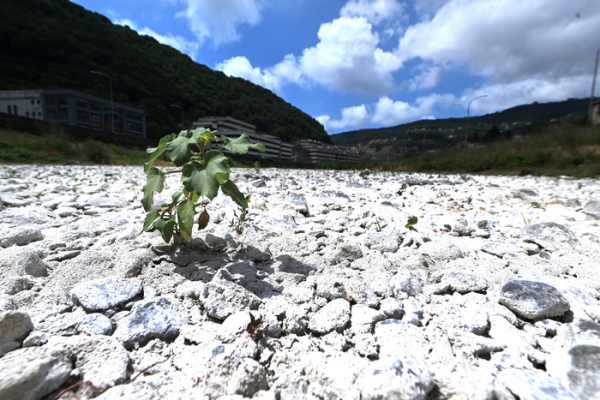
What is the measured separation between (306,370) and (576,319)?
3.38 feet

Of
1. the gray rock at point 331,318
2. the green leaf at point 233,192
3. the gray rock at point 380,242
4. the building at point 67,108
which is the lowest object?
the gray rock at point 331,318

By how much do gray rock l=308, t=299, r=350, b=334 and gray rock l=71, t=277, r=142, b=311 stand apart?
0.74 meters

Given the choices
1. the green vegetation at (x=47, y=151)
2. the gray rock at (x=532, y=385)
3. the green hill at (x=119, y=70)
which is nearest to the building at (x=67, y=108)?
the green hill at (x=119, y=70)

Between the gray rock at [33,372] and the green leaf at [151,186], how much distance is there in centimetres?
68

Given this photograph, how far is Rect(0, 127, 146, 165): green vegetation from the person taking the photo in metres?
8.77

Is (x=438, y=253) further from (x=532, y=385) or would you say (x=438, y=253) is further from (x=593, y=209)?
(x=593, y=209)

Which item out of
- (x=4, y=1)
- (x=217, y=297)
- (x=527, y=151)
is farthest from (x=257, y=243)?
(x=4, y=1)

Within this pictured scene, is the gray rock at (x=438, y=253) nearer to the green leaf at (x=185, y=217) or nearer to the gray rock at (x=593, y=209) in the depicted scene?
the green leaf at (x=185, y=217)

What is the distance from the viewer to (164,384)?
2.59ft

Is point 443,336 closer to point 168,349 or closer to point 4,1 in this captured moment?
point 168,349

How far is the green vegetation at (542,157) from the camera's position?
26.5 feet

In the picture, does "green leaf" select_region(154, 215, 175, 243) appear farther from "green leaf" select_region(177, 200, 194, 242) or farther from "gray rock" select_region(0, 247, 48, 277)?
"gray rock" select_region(0, 247, 48, 277)

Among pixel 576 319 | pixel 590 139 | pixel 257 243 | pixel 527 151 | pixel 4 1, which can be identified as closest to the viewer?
pixel 576 319

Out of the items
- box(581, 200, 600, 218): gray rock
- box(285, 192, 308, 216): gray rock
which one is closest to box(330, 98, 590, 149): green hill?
box(581, 200, 600, 218): gray rock
